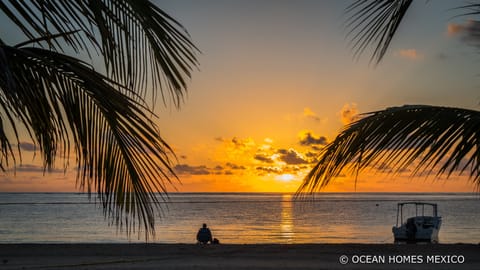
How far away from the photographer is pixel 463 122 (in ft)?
8.94

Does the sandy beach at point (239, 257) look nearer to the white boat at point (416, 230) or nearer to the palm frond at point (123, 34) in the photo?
the white boat at point (416, 230)

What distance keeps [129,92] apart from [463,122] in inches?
68.9

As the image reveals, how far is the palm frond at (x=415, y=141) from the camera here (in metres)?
2.69

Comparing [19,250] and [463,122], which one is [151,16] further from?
[19,250]

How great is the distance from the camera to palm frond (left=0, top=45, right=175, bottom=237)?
9.77 feet

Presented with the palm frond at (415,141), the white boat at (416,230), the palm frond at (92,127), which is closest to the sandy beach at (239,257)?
the white boat at (416,230)

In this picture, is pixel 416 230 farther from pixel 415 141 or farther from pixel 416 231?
pixel 415 141

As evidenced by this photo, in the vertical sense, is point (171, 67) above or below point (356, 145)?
above

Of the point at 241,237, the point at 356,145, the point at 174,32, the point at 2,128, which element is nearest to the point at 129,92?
the point at 174,32

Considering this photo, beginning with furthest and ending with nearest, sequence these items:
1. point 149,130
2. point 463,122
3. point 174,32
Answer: point 149,130 → point 174,32 → point 463,122

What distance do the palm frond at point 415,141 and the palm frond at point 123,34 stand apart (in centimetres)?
97

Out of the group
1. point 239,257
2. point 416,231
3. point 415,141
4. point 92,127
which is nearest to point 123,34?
point 92,127

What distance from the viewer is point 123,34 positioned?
9.42 ft

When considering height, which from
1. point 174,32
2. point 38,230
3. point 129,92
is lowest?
point 38,230
